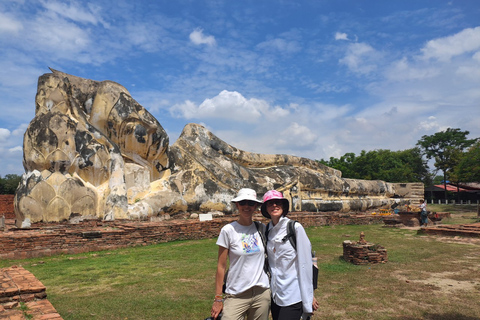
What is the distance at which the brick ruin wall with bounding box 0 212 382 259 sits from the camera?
684cm

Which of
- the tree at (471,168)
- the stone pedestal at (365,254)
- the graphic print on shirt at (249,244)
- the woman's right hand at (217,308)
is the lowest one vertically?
the stone pedestal at (365,254)

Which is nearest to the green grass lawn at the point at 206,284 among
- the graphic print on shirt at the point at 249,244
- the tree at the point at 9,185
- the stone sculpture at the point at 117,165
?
the graphic print on shirt at the point at 249,244

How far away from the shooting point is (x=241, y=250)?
2529 mm

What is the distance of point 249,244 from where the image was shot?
2.56 metres

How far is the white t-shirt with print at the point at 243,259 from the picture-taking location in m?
2.49

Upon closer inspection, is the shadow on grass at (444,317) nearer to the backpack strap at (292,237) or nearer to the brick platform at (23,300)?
the backpack strap at (292,237)

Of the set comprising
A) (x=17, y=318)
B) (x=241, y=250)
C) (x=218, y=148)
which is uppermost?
(x=218, y=148)

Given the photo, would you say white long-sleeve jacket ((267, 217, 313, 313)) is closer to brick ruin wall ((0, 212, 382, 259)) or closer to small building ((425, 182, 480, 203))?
brick ruin wall ((0, 212, 382, 259))

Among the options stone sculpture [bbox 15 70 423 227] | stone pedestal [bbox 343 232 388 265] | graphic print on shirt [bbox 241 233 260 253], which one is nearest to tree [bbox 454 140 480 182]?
stone sculpture [bbox 15 70 423 227]

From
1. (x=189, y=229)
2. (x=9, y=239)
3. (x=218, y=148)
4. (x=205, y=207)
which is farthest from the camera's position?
(x=218, y=148)

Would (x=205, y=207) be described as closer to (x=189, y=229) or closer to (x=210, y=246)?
(x=189, y=229)

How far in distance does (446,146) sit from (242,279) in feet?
112

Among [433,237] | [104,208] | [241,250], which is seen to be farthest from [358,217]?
[241,250]

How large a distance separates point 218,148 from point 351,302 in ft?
31.0
